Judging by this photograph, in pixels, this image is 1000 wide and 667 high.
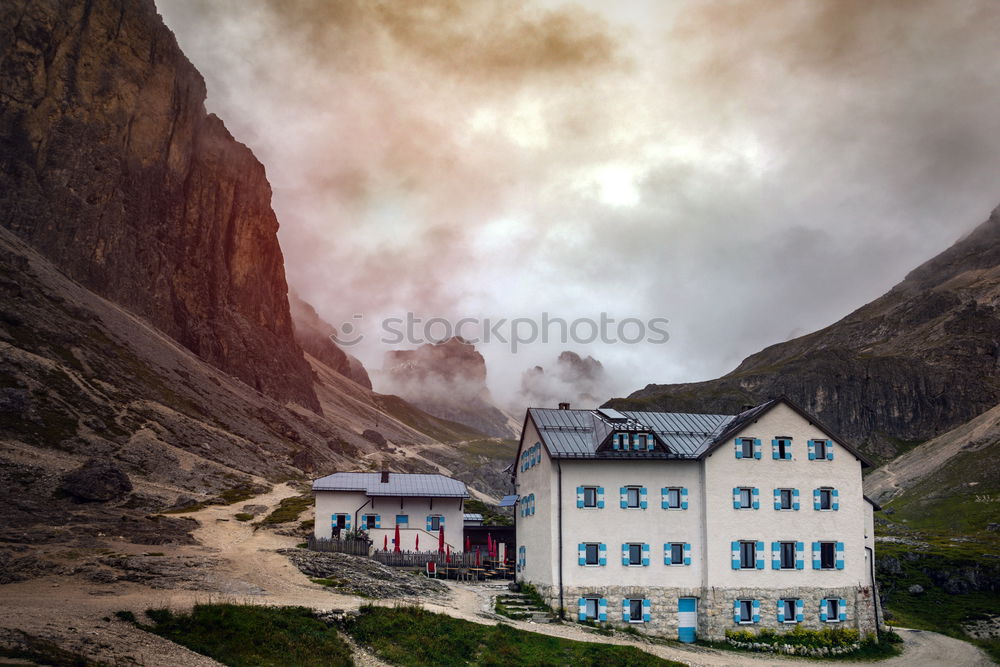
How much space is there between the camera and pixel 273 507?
97.4m

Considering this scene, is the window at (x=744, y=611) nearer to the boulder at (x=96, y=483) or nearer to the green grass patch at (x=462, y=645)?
the green grass patch at (x=462, y=645)

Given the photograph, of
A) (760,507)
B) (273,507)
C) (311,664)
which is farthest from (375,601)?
(273,507)

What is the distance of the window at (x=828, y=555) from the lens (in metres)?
48.1

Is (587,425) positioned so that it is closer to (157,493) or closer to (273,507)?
(273,507)

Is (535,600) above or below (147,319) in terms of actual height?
below

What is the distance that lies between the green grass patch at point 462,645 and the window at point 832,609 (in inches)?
585

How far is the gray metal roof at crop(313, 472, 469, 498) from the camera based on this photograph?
63062 millimetres

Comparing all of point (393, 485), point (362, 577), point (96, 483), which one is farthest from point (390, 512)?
point (96, 483)

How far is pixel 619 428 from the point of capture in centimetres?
4806

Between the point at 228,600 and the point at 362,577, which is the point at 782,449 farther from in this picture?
the point at 228,600

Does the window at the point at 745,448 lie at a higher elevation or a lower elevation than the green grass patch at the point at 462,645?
higher

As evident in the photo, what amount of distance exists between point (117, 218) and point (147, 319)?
26.0 meters

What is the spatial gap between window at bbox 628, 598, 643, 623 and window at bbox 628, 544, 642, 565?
6.99 feet

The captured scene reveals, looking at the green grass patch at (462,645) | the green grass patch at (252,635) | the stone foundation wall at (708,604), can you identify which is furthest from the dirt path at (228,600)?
the stone foundation wall at (708,604)
